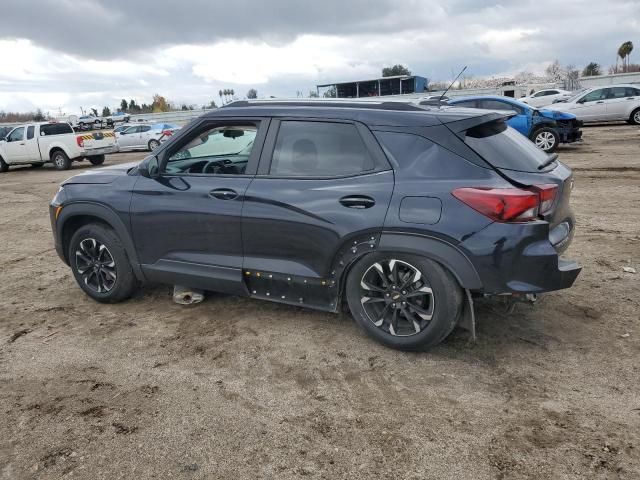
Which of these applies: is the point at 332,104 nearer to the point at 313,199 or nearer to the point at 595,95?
the point at 313,199

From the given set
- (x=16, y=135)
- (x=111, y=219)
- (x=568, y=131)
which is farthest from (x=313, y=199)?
(x=16, y=135)

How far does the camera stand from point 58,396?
10.9 ft

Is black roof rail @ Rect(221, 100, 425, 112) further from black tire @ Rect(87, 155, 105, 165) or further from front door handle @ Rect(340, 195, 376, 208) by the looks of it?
black tire @ Rect(87, 155, 105, 165)

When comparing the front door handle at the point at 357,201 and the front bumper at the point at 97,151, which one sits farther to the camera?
the front bumper at the point at 97,151

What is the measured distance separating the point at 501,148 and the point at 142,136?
970 inches

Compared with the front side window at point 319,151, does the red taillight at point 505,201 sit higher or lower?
lower

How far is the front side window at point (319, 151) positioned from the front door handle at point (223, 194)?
336mm

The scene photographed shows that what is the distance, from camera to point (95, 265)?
15.7ft

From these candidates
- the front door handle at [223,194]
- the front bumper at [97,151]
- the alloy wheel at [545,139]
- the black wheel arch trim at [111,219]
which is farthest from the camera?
the front bumper at [97,151]

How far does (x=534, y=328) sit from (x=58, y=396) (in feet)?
11.0

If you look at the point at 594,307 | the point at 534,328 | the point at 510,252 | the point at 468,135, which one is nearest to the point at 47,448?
the point at 510,252

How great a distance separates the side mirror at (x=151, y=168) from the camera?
443cm

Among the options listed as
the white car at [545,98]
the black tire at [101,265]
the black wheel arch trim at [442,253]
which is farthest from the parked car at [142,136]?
the black wheel arch trim at [442,253]

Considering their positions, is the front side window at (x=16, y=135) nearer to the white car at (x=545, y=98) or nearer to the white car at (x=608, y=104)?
the white car at (x=608, y=104)
